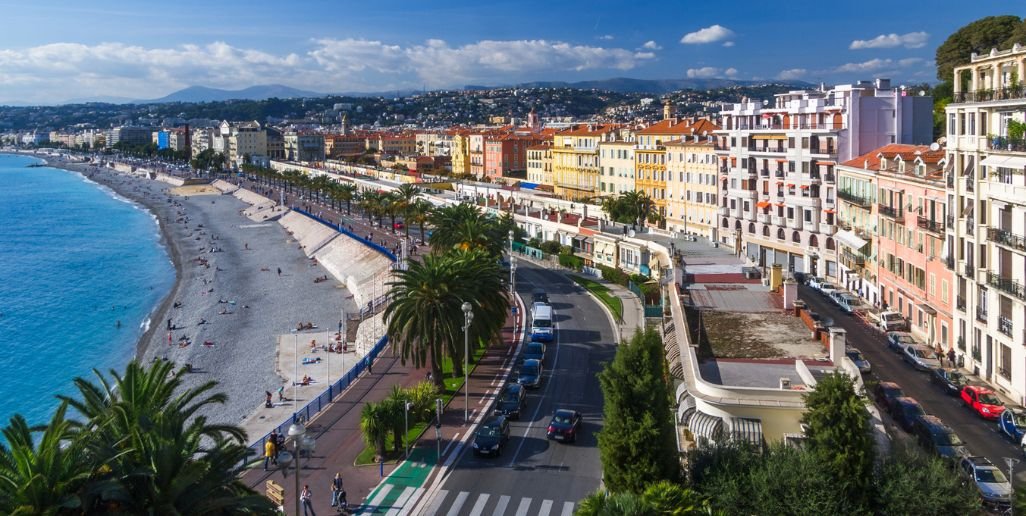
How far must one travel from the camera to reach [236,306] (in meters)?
64.6

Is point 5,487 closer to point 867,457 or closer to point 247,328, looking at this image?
point 867,457

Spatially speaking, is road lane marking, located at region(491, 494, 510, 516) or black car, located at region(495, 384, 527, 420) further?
black car, located at region(495, 384, 527, 420)

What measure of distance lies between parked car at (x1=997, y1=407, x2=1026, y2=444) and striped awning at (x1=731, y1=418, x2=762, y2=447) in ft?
35.6

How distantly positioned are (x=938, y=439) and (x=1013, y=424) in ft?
13.0

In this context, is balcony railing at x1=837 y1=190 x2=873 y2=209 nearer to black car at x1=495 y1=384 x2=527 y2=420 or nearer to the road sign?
black car at x1=495 y1=384 x2=527 y2=420

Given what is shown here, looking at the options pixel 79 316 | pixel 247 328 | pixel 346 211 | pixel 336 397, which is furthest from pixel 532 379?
pixel 346 211

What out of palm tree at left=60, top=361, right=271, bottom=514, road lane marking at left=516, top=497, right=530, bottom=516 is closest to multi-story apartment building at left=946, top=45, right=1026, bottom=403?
road lane marking at left=516, top=497, right=530, bottom=516

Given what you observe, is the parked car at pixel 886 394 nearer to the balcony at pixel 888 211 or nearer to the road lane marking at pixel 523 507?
the road lane marking at pixel 523 507

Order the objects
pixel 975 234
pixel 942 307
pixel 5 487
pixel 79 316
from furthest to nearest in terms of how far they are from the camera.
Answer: pixel 79 316 < pixel 942 307 < pixel 975 234 < pixel 5 487

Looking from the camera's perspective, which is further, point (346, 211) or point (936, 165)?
point (346, 211)

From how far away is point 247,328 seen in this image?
57.4m

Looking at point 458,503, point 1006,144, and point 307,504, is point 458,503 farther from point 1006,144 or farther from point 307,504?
point 1006,144

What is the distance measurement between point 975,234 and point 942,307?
4.94m

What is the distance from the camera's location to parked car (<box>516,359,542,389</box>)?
1307 inches
